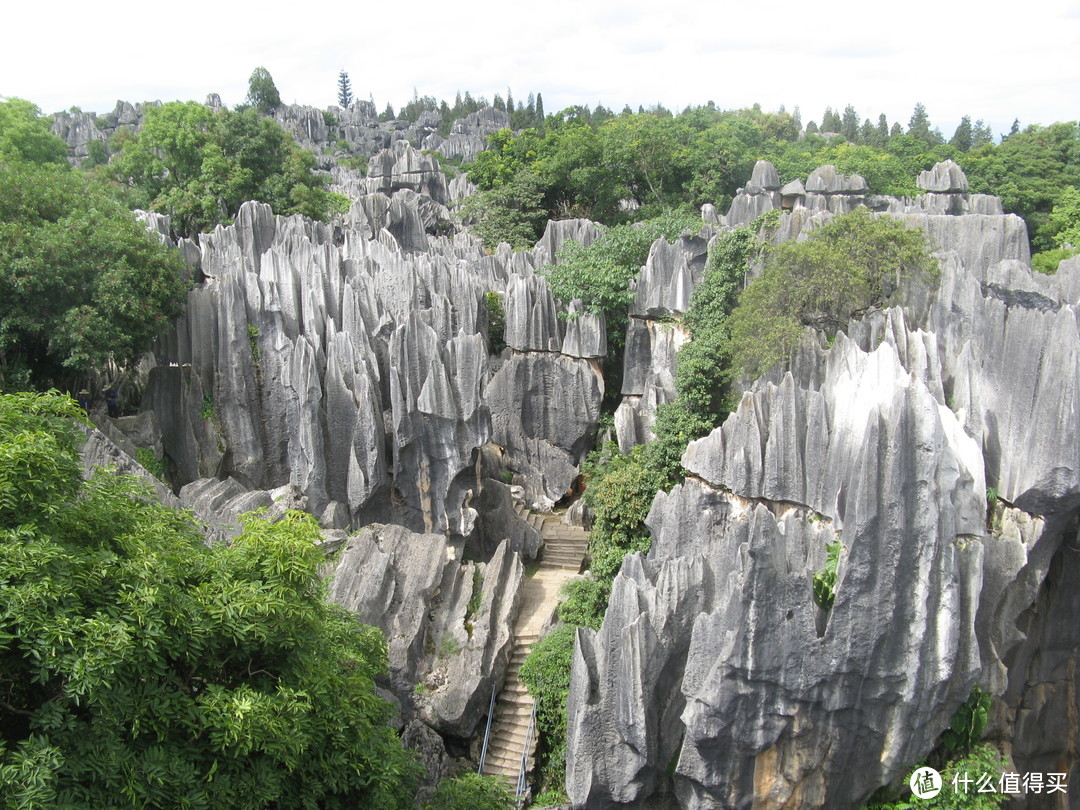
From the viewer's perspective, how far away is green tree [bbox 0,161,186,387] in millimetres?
16625

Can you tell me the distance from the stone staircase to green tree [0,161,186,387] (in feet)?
33.5

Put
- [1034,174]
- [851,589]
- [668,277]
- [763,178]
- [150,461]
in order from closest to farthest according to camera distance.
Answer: [851,589] < [150,461] < [668,277] < [763,178] < [1034,174]

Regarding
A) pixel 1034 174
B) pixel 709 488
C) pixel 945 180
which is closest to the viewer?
pixel 709 488

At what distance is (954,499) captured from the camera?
11.4m

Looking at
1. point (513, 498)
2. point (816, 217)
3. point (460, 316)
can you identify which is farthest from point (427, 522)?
point (816, 217)

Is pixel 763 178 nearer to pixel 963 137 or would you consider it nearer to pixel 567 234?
pixel 567 234

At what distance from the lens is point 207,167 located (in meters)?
30.5

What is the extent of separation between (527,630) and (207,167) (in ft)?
75.2

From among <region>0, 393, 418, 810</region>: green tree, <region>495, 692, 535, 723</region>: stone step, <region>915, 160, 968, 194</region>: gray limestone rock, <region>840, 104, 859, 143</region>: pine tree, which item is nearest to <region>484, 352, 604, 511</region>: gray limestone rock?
<region>495, 692, 535, 723</region>: stone step

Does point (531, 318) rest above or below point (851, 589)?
above

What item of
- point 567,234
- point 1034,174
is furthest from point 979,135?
point 567,234

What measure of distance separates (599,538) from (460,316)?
27.3ft

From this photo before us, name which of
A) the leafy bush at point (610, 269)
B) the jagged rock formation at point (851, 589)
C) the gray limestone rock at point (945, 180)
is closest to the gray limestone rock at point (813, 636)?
the jagged rock formation at point (851, 589)

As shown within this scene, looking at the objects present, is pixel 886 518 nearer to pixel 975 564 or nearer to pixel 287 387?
pixel 975 564
